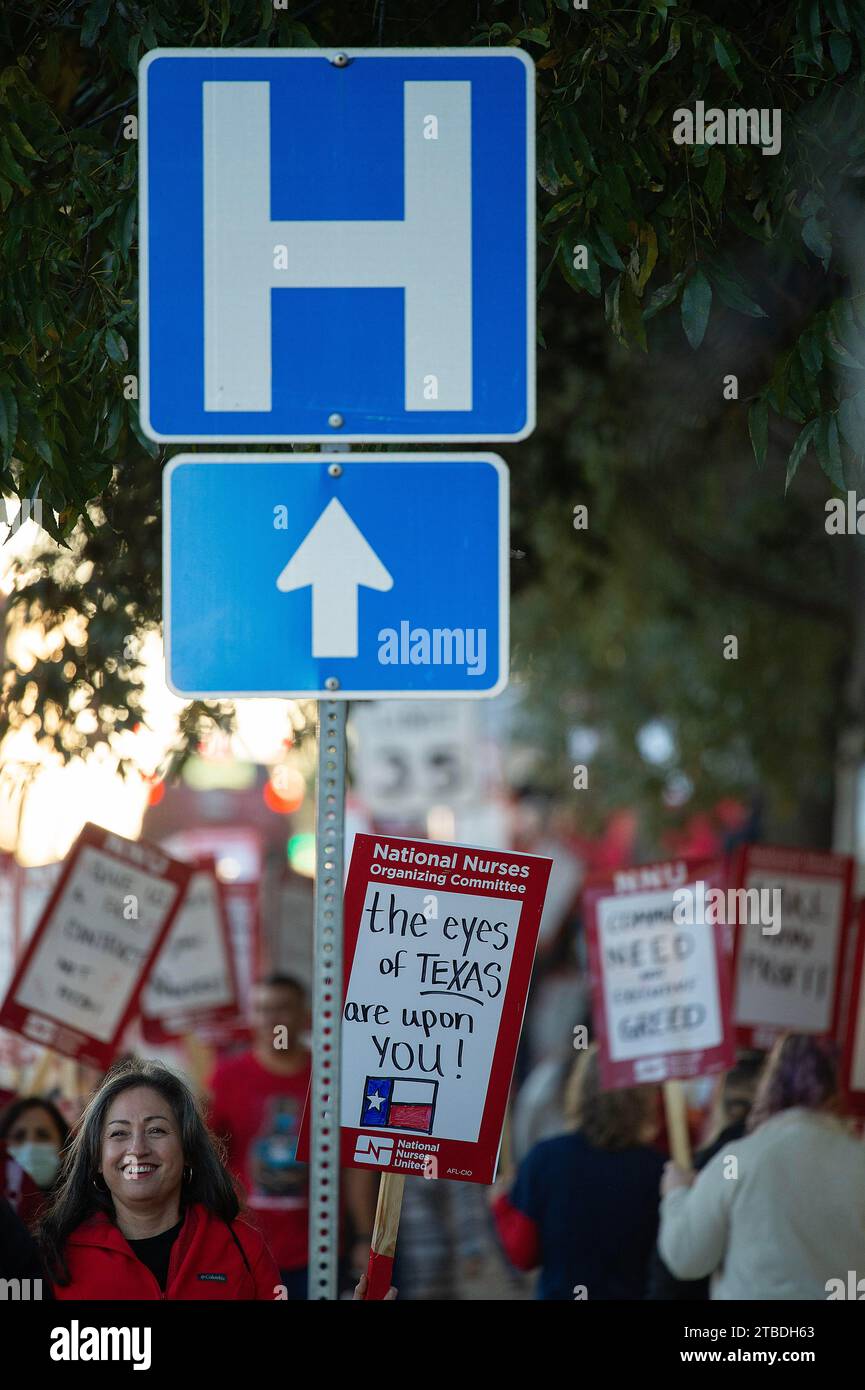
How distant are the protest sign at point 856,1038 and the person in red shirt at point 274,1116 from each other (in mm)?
2037

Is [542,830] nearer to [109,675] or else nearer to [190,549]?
[109,675]

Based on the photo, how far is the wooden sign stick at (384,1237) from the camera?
3.21 m

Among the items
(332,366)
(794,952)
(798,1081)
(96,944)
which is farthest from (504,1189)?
(332,366)

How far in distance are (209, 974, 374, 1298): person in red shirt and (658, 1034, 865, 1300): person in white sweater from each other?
1911 millimetres

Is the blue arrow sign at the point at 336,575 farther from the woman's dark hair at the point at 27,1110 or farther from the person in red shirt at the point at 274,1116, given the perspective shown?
the person in red shirt at the point at 274,1116

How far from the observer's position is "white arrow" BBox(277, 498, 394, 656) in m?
2.93

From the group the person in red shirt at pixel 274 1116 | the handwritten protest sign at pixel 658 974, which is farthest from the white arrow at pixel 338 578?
the person in red shirt at pixel 274 1116

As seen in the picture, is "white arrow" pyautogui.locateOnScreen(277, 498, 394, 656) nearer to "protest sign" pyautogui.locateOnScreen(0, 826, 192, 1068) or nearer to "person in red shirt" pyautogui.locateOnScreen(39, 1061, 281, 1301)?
"person in red shirt" pyautogui.locateOnScreen(39, 1061, 281, 1301)

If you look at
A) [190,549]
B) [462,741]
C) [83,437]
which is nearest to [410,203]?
[190,549]

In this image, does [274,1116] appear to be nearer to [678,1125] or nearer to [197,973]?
[197,973]

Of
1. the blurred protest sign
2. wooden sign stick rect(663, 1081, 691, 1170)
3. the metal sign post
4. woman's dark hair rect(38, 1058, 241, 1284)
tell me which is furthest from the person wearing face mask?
the blurred protest sign

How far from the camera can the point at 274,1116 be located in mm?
7055

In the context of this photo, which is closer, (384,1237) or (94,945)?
(384,1237)

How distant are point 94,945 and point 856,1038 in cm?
268
